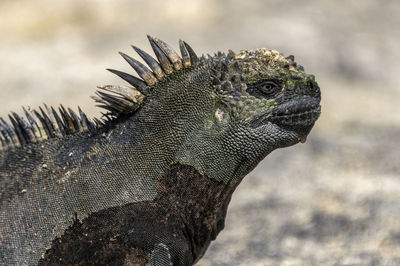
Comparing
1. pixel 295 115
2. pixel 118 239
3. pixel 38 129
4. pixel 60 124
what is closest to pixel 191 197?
pixel 118 239

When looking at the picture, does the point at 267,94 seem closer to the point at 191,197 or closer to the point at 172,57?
the point at 172,57

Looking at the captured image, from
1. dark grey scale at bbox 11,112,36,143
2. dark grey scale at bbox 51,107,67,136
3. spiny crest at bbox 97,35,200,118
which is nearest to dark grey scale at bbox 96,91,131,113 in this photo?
spiny crest at bbox 97,35,200,118

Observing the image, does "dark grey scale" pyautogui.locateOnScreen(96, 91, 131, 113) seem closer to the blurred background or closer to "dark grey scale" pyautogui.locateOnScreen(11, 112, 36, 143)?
"dark grey scale" pyautogui.locateOnScreen(11, 112, 36, 143)

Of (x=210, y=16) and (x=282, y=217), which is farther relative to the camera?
(x=210, y=16)

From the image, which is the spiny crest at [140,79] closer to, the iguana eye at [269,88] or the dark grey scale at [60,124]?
the dark grey scale at [60,124]

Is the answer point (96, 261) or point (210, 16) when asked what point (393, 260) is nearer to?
point (96, 261)

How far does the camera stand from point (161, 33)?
48.5ft

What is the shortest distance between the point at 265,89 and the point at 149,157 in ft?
3.47

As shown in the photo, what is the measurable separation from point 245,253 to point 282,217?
3.43ft

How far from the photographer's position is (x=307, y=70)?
1283 cm

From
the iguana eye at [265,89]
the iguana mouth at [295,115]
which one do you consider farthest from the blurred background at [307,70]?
the iguana eye at [265,89]

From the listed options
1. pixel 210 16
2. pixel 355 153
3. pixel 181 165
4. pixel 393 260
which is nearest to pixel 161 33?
pixel 210 16

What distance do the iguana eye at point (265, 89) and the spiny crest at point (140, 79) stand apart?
51cm

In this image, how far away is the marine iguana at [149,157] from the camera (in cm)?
526
